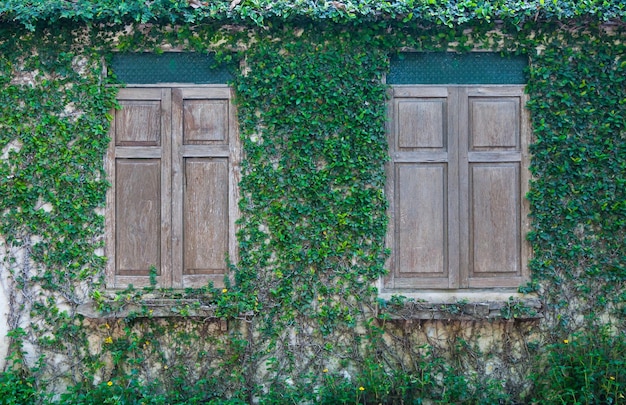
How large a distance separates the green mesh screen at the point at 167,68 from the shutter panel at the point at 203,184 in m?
0.11

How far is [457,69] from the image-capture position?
204 inches

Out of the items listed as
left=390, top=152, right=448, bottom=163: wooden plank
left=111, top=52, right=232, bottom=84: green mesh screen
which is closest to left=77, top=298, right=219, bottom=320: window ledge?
left=111, top=52, right=232, bottom=84: green mesh screen

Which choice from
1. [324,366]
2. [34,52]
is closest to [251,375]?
[324,366]

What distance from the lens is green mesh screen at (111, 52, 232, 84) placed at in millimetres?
5102

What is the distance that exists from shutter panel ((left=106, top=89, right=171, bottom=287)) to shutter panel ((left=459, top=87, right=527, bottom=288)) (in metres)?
2.40

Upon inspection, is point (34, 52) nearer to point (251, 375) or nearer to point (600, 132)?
point (251, 375)

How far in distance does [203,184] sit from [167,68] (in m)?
0.98

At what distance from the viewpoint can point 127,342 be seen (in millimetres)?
5020

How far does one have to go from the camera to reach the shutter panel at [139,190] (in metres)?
5.07

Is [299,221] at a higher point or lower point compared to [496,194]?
lower

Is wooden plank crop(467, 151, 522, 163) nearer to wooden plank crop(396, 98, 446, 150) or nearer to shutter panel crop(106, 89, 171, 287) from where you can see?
wooden plank crop(396, 98, 446, 150)

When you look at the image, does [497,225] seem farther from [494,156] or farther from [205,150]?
[205,150]

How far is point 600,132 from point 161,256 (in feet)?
11.9

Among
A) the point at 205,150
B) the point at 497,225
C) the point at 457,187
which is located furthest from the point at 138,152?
the point at 497,225
